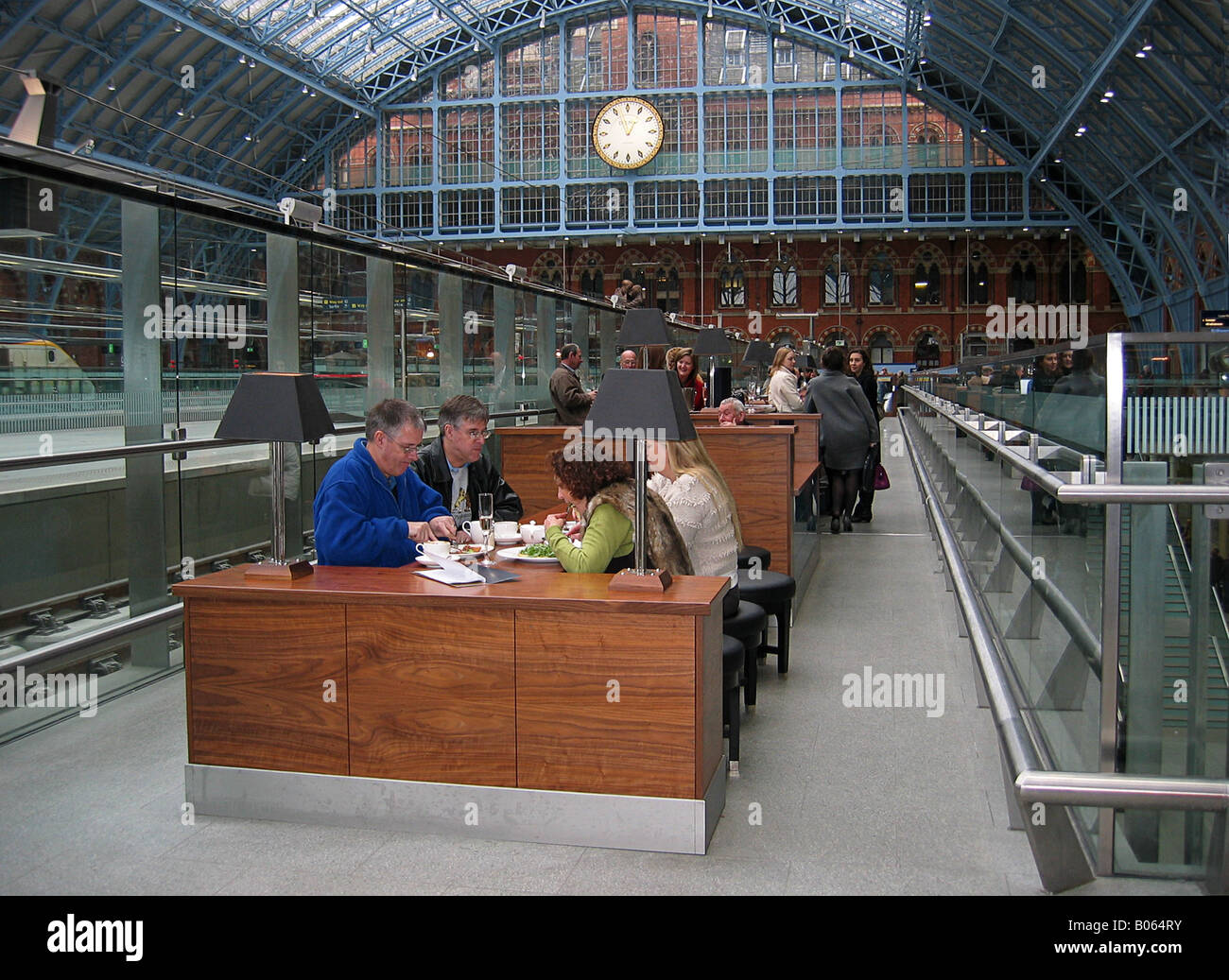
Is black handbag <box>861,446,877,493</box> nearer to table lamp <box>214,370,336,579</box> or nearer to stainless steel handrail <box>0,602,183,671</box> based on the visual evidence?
stainless steel handrail <box>0,602,183,671</box>

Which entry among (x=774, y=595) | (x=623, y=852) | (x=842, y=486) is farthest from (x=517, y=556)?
(x=842, y=486)

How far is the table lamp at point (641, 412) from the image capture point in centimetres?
374

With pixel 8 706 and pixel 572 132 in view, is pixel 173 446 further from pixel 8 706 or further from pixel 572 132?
pixel 572 132

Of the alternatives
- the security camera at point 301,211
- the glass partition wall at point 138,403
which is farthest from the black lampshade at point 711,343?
the security camera at point 301,211

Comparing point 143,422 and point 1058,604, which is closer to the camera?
point 1058,604

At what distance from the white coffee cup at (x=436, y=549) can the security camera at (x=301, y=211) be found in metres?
2.87

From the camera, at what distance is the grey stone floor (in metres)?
3.55

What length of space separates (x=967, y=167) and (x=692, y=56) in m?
11.1

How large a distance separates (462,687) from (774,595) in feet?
7.63

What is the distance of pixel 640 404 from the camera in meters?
3.75

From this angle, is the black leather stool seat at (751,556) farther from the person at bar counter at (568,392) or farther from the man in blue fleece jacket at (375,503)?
the person at bar counter at (568,392)

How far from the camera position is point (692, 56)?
1706 inches

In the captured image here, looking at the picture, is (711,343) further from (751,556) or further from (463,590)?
(463,590)
